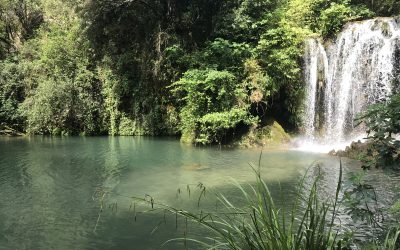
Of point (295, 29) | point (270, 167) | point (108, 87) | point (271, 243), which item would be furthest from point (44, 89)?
point (271, 243)

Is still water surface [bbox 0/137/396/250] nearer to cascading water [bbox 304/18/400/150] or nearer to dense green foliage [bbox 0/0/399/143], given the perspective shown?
dense green foliage [bbox 0/0/399/143]

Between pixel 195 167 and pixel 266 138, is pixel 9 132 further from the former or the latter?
pixel 195 167

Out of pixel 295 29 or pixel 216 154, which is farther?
pixel 295 29

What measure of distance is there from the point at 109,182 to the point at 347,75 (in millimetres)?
10753

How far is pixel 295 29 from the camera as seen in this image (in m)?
17.1

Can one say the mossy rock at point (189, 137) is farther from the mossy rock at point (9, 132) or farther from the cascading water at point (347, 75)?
the mossy rock at point (9, 132)

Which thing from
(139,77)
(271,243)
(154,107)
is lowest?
(271,243)

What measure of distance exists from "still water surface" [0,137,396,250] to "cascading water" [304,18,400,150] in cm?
302

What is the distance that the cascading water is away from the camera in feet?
51.5

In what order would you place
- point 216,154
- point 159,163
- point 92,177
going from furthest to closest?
point 216,154
point 159,163
point 92,177

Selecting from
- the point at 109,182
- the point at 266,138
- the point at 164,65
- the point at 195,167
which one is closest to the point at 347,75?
the point at 266,138

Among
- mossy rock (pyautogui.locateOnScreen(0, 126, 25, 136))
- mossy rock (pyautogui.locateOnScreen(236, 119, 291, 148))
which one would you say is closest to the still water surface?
mossy rock (pyautogui.locateOnScreen(236, 119, 291, 148))

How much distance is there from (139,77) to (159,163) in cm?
847

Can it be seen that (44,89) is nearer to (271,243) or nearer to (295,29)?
(295,29)
